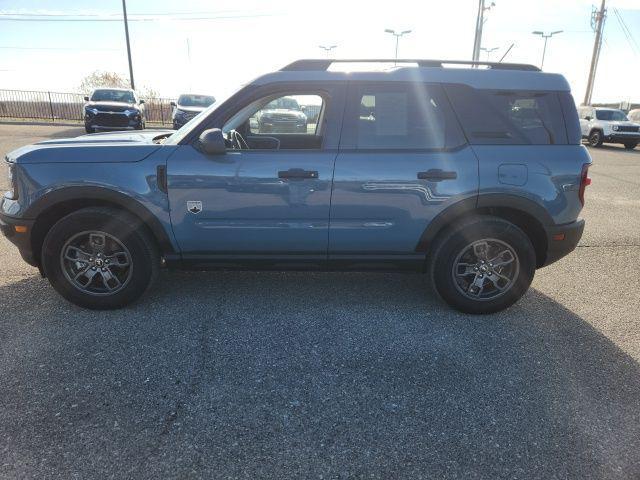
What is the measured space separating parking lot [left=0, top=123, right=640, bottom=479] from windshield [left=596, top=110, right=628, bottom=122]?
19.6 metres

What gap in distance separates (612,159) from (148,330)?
56.3 ft

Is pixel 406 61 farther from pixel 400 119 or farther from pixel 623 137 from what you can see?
pixel 623 137

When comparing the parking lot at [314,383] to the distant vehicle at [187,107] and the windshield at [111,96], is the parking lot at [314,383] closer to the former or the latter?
the distant vehicle at [187,107]

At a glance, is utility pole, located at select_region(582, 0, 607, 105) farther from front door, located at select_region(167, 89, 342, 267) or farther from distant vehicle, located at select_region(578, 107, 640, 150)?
front door, located at select_region(167, 89, 342, 267)

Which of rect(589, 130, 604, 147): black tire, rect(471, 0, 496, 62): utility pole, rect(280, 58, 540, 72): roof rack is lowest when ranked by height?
rect(589, 130, 604, 147): black tire

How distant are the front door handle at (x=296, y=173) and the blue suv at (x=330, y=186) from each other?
0.01 m

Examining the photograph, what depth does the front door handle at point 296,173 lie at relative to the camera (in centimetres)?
338

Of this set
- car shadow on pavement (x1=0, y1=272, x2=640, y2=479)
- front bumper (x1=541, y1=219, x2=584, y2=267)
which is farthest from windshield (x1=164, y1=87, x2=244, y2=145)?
front bumper (x1=541, y1=219, x2=584, y2=267)

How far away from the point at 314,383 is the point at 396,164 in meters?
1.65

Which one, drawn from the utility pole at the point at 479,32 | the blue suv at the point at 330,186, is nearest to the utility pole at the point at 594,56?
the utility pole at the point at 479,32

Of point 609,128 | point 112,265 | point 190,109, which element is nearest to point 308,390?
point 112,265

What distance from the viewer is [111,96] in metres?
17.7

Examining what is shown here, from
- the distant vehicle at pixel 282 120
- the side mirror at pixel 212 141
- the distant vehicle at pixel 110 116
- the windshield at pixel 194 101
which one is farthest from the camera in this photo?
the windshield at pixel 194 101

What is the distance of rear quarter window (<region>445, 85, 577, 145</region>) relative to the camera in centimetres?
346
